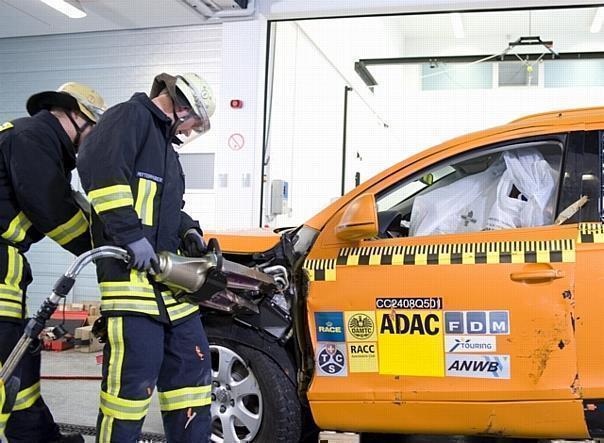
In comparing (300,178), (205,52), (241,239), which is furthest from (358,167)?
(241,239)

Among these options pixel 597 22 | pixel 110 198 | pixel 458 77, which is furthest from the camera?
pixel 458 77

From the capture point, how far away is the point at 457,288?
9.31 ft

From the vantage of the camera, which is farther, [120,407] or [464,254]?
[464,254]

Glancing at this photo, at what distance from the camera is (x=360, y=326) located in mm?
2979

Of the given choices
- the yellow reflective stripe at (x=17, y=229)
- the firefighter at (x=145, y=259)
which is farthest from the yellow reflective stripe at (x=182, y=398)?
the yellow reflective stripe at (x=17, y=229)

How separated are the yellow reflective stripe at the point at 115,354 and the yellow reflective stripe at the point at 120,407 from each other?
0.09 ft

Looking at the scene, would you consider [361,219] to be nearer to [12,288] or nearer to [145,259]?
[145,259]

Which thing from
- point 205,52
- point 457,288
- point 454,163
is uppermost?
point 205,52

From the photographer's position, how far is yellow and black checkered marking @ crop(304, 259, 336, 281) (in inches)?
120

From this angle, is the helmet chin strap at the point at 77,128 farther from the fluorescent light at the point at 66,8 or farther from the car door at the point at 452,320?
the fluorescent light at the point at 66,8

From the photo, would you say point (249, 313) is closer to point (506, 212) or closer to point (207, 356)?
point (207, 356)

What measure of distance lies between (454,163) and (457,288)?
0.64m

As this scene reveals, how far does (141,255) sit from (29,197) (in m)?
0.68

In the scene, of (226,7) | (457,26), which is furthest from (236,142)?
(457,26)
